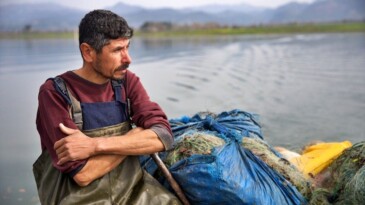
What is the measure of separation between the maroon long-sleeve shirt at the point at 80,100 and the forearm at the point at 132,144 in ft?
0.19

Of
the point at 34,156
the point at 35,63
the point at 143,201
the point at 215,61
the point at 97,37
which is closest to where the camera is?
the point at 97,37

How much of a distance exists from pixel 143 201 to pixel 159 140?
44 cm

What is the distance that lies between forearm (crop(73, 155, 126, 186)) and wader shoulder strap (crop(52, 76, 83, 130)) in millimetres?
272

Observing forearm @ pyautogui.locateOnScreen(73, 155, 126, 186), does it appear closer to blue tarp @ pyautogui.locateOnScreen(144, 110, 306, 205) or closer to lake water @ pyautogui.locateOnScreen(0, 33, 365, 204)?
blue tarp @ pyautogui.locateOnScreen(144, 110, 306, 205)

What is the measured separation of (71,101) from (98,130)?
274 mm

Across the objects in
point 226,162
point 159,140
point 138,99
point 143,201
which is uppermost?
point 138,99

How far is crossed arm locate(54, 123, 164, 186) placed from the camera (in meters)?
2.62

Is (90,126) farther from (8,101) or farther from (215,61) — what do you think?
(215,61)

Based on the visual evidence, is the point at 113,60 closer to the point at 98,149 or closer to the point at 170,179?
the point at 98,149

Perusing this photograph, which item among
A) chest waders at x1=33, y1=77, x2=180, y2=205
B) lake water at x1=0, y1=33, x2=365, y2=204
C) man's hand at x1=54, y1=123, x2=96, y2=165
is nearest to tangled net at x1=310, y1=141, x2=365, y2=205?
chest waders at x1=33, y1=77, x2=180, y2=205

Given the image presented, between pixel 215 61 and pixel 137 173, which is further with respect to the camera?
pixel 215 61

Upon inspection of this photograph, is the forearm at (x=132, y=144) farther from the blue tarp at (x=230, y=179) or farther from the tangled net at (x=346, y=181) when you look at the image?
the tangled net at (x=346, y=181)

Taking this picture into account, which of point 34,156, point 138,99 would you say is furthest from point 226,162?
point 34,156

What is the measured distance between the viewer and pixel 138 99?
3078mm
